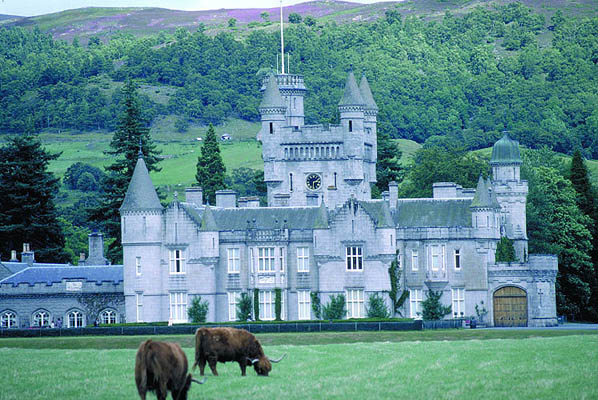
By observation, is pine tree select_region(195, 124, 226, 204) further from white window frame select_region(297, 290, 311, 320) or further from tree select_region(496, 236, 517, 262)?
tree select_region(496, 236, 517, 262)

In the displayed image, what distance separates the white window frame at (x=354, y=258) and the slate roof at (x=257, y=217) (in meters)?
2.90

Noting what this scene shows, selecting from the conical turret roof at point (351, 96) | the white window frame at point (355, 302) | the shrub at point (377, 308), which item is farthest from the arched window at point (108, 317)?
the conical turret roof at point (351, 96)

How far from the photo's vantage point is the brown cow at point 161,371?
29734mm

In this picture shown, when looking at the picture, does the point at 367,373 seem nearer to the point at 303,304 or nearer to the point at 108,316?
the point at 303,304

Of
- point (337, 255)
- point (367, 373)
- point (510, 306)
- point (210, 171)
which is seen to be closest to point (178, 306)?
point (337, 255)

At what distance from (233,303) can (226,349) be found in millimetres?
36635

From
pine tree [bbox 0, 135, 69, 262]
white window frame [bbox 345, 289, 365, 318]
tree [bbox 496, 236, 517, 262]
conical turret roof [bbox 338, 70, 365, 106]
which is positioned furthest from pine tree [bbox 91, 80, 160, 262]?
tree [bbox 496, 236, 517, 262]

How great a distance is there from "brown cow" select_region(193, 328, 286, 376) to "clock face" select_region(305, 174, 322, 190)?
45437mm

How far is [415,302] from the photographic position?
72.0 m

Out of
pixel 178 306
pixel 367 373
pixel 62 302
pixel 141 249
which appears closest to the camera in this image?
pixel 367 373

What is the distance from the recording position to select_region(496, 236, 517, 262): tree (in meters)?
73.2

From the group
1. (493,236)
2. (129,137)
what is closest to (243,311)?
(493,236)

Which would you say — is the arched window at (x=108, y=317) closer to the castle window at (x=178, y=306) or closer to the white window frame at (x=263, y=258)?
the castle window at (x=178, y=306)

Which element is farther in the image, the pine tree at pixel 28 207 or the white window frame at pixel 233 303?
the pine tree at pixel 28 207
